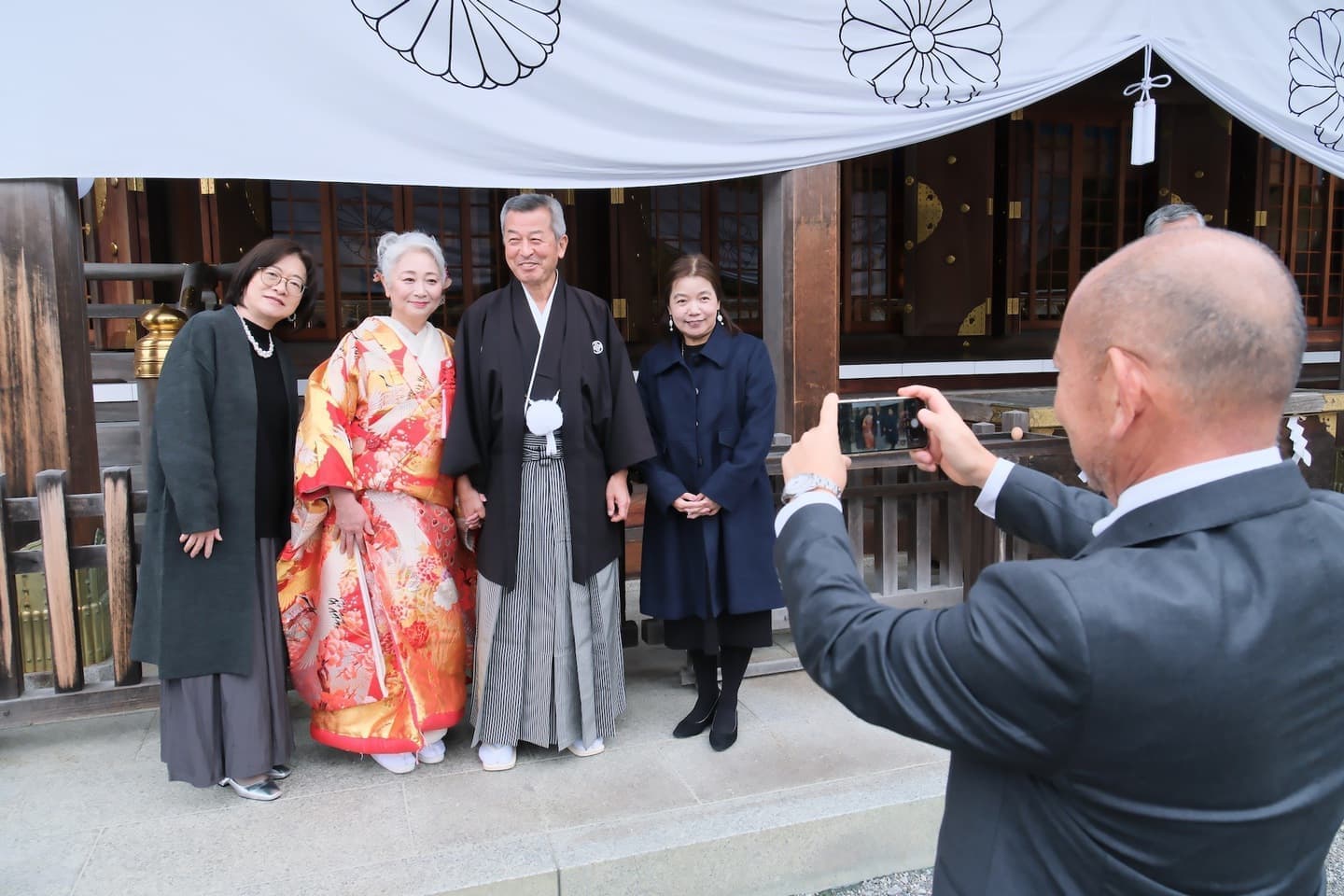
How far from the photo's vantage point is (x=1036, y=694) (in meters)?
0.92

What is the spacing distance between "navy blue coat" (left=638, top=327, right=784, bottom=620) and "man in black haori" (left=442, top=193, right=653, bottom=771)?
21 cm

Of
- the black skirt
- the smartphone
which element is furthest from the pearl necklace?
the smartphone

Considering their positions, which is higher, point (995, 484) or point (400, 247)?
point (400, 247)

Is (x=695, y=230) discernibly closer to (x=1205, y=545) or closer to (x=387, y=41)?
(x=387, y=41)

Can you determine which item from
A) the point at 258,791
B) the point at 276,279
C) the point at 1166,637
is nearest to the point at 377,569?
the point at 258,791

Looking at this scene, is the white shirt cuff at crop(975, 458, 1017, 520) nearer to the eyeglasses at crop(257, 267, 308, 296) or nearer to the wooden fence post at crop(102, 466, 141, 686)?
the eyeglasses at crop(257, 267, 308, 296)

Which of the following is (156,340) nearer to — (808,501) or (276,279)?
(276,279)

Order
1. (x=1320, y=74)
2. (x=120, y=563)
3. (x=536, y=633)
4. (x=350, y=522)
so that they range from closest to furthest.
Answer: (x=350, y=522) → (x=536, y=633) → (x=120, y=563) → (x=1320, y=74)

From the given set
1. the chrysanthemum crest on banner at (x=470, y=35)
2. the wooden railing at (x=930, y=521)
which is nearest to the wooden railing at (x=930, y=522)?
the wooden railing at (x=930, y=521)

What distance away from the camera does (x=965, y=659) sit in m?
0.96

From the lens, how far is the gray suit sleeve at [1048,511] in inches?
57.2

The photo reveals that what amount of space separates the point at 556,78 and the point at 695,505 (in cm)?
169

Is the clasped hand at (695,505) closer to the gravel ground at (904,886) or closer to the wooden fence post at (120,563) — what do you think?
the gravel ground at (904,886)

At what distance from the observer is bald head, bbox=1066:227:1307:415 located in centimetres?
92
